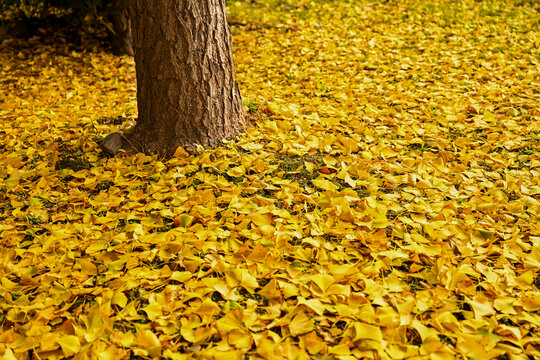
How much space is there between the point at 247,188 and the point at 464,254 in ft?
3.91

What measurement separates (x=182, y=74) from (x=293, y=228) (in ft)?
4.41

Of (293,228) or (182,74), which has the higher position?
(182,74)

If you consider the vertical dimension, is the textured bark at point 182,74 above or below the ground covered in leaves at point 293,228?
above

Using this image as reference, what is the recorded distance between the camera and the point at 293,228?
7.59ft

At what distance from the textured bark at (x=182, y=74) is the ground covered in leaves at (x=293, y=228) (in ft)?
0.59

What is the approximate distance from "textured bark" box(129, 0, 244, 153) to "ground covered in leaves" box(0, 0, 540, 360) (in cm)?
18

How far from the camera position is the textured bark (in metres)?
2.95

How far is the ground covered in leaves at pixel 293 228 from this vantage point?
5.73 feet

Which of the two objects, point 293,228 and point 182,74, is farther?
point 182,74

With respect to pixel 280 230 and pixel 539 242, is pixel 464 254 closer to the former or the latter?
pixel 539 242

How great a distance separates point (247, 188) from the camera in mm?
2666

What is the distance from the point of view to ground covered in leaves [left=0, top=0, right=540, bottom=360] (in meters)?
1.75

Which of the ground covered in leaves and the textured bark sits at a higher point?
the textured bark

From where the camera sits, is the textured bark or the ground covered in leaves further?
Result: the textured bark
